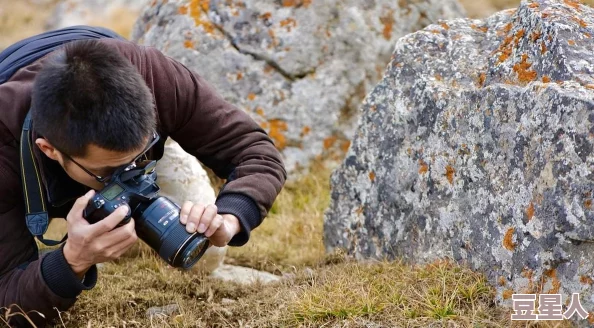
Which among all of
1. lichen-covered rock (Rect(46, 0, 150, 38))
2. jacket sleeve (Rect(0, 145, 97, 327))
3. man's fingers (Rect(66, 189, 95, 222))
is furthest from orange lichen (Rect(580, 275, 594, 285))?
lichen-covered rock (Rect(46, 0, 150, 38))

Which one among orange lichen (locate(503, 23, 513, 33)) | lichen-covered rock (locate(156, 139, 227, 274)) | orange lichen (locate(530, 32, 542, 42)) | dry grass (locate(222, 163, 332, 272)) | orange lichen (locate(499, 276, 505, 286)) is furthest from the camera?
dry grass (locate(222, 163, 332, 272))

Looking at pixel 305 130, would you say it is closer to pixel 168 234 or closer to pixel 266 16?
pixel 266 16

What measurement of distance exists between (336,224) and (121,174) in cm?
165

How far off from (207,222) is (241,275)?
1.48 metres

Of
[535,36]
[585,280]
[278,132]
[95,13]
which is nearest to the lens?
[585,280]

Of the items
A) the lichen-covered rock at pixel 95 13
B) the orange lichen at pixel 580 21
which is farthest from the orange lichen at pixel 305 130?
the lichen-covered rock at pixel 95 13

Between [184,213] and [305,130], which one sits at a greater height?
[184,213]

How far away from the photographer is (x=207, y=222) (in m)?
2.90

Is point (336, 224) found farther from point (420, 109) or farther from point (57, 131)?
point (57, 131)

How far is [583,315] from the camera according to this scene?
278 centimetres

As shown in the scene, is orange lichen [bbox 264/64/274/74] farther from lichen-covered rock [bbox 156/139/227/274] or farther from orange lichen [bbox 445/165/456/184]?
orange lichen [bbox 445/165/456/184]

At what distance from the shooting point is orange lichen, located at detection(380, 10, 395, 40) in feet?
20.4

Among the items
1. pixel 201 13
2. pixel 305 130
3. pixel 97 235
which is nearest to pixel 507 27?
pixel 305 130

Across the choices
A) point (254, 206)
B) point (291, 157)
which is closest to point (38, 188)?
point (254, 206)
